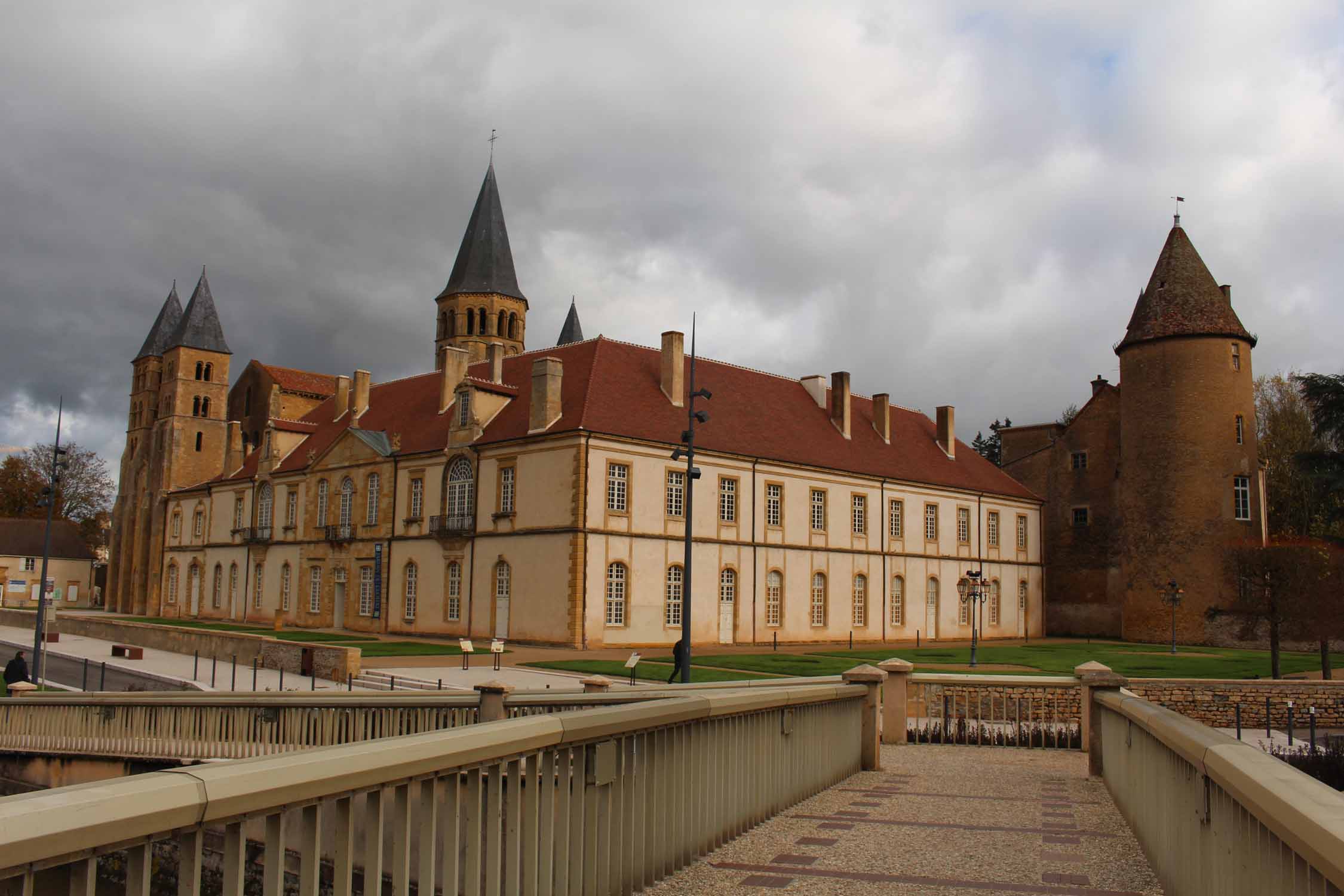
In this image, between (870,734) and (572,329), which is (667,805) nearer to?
(870,734)

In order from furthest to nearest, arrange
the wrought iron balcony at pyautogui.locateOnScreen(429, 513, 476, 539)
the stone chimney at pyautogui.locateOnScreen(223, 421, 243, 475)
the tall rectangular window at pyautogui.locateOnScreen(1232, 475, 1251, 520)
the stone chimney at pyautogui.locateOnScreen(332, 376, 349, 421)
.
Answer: the stone chimney at pyautogui.locateOnScreen(223, 421, 243, 475) < the stone chimney at pyautogui.locateOnScreen(332, 376, 349, 421) < the tall rectangular window at pyautogui.locateOnScreen(1232, 475, 1251, 520) < the wrought iron balcony at pyautogui.locateOnScreen(429, 513, 476, 539)

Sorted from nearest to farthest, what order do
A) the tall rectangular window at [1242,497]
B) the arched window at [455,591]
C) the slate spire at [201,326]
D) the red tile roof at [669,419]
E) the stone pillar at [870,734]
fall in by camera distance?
1. the stone pillar at [870,734]
2. the red tile roof at [669,419]
3. the arched window at [455,591]
4. the tall rectangular window at [1242,497]
5. the slate spire at [201,326]

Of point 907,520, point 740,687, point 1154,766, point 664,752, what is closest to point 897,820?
point 740,687

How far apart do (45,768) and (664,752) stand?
1497 centimetres

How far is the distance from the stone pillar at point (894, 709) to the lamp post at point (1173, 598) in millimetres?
33433

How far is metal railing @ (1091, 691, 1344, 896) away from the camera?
3.44 metres

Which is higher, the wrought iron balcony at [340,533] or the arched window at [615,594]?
the wrought iron balcony at [340,533]

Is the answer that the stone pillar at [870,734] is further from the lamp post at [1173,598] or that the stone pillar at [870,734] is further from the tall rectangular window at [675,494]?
the lamp post at [1173,598]

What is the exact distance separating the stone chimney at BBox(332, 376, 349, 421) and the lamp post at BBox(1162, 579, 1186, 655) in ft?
127

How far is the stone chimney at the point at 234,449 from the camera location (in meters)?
60.4

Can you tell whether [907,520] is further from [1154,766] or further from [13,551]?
[13,551]

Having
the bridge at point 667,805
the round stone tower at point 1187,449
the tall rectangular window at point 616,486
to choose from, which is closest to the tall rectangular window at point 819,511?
the tall rectangular window at point 616,486

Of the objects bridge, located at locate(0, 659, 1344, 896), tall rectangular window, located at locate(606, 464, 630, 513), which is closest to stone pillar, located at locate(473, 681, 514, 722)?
bridge, located at locate(0, 659, 1344, 896)

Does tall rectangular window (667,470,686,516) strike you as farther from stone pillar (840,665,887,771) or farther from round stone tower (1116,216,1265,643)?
stone pillar (840,665,887,771)
